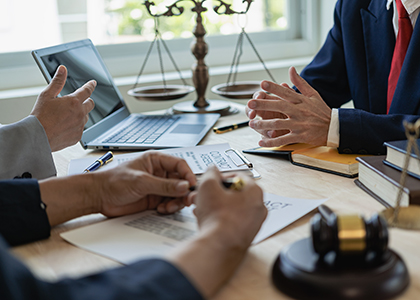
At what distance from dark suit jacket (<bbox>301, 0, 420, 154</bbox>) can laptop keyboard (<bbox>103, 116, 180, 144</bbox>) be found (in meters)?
0.55

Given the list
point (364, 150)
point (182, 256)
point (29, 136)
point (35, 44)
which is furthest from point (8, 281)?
point (35, 44)

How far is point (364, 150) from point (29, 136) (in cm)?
81

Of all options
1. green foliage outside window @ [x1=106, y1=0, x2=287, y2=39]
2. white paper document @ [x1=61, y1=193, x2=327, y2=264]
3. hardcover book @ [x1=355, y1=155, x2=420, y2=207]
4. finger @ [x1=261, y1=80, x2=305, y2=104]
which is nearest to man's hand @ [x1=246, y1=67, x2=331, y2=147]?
finger @ [x1=261, y1=80, x2=305, y2=104]

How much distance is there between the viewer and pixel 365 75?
152cm

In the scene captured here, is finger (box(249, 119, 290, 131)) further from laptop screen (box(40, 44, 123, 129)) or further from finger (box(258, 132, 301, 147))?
laptop screen (box(40, 44, 123, 129))

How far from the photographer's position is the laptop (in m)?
1.30

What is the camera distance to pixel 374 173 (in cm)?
87

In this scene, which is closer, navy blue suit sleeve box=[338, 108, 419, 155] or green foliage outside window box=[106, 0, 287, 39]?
navy blue suit sleeve box=[338, 108, 419, 155]

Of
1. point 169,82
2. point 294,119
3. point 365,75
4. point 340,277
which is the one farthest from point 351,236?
point 169,82

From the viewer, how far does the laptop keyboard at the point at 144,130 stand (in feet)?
4.43

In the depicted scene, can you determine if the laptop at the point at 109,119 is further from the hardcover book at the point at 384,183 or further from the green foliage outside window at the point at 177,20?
the green foliage outside window at the point at 177,20

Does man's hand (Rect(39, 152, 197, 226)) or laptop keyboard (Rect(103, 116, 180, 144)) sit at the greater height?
man's hand (Rect(39, 152, 197, 226))

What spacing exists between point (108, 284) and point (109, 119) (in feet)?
3.50

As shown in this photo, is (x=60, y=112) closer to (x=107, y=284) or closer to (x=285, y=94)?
(x=285, y=94)
